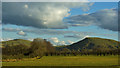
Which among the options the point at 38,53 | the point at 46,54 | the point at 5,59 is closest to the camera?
the point at 5,59

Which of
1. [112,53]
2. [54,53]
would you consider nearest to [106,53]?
[112,53]

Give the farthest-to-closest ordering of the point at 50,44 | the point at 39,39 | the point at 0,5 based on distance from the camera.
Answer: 1. the point at 50,44
2. the point at 39,39
3. the point at 0,5

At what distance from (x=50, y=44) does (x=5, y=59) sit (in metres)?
94.8

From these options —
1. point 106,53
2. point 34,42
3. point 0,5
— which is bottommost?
point 106,53

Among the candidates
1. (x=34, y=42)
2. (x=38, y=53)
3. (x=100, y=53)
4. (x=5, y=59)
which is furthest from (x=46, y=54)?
(x=5, y=59)

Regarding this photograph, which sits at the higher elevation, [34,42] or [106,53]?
[34,42]

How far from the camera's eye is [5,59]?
8456 centimetres

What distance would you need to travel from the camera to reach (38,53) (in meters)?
117

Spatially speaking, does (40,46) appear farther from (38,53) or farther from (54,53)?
(54,53)

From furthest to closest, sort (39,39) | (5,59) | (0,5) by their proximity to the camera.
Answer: (39,39)
(5,59)
(0,5)

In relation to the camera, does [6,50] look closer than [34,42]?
No

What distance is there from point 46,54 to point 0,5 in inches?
→ 4531

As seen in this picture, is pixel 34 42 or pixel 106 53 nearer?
pixel 34 42

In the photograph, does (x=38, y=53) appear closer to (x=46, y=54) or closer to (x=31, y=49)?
(x=31, y=49)
